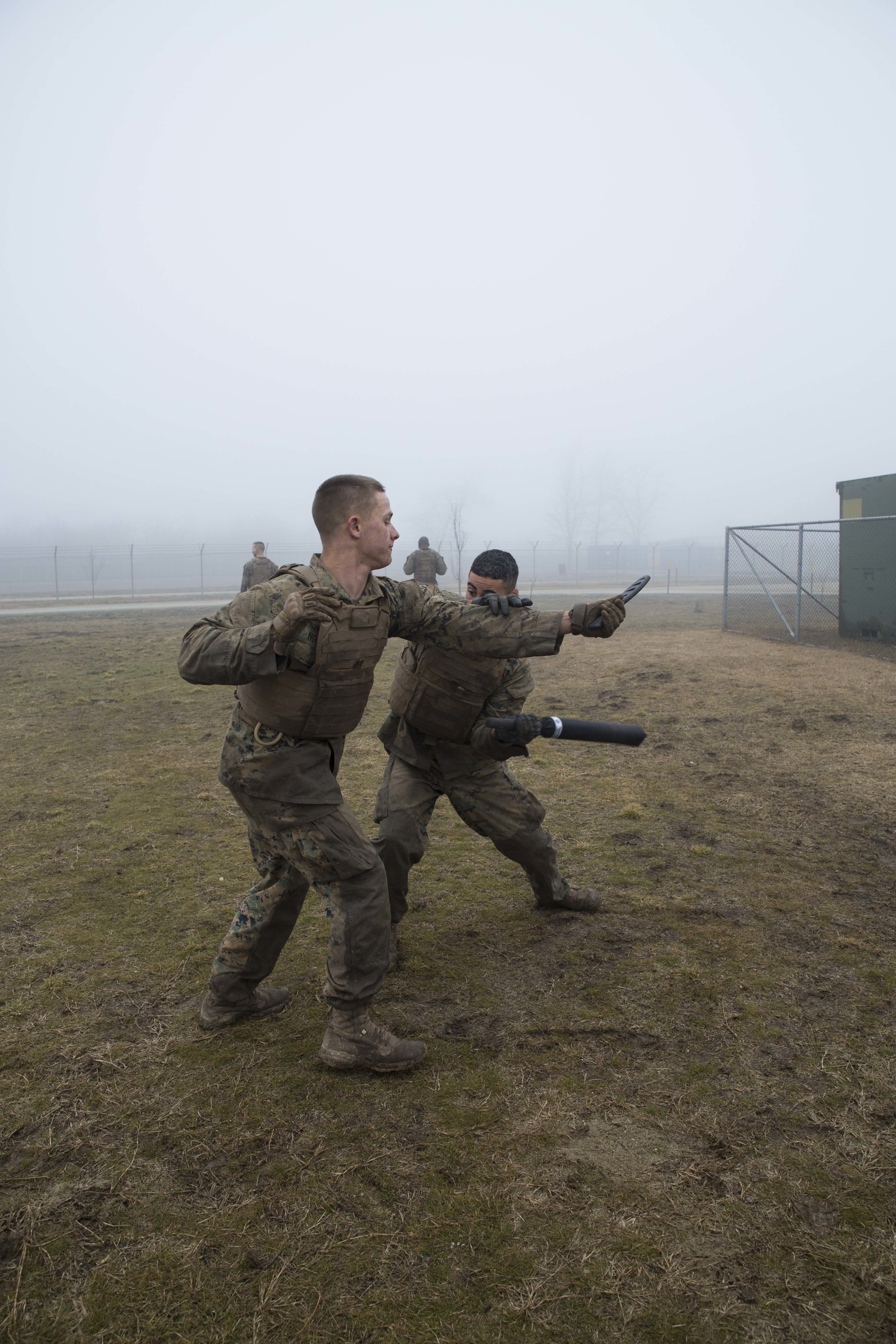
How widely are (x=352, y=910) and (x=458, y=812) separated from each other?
1126mm

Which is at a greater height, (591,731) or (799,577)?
(799,577)

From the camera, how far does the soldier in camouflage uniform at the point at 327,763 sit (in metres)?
2.71

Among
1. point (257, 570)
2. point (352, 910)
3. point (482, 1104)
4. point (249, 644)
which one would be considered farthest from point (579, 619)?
point (257, 570)

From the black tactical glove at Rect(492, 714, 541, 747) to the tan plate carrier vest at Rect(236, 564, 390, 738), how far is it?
1.88ft

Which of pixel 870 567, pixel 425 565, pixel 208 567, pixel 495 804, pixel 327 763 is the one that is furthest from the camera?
pixel 208 567

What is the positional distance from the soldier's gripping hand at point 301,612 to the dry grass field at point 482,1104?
149cm

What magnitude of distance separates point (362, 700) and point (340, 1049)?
1.16 metres

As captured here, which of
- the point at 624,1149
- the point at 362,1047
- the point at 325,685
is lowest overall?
the point at 624,1149

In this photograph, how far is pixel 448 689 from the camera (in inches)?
140

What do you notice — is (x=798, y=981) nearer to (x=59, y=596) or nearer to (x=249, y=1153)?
(x=249, y=1153)

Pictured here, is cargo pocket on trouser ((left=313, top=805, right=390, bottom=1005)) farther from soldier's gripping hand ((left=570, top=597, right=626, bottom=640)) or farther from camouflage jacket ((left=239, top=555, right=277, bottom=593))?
camouflage jacket ((left=239, top=555, right=277, bottom=593))

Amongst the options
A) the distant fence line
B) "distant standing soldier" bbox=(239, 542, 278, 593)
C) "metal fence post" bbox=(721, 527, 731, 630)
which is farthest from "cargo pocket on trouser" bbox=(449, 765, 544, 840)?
the distant fence line

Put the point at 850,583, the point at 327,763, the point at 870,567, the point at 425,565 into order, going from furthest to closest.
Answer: the point at 425,565, the point at 850,583, the point at 870,567, the point at 327,763

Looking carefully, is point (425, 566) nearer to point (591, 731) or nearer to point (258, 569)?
point (258, 569)
